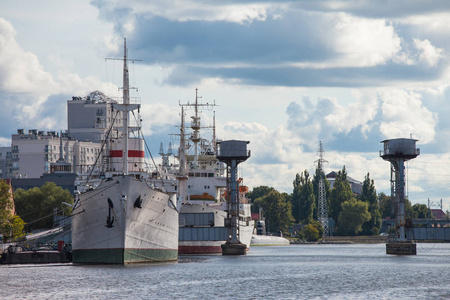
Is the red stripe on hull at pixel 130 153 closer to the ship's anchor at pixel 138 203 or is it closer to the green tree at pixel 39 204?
the ship's anchor at pixel 138 203

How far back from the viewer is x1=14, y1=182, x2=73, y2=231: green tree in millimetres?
158000

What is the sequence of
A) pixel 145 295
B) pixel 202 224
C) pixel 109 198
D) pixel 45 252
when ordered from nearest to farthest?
pixel 145 295 < pixel 109 198 < pixel 45 252 < pixel 202 224

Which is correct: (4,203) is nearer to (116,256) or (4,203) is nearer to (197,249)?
(197,249)

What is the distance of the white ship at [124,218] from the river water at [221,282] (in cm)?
191

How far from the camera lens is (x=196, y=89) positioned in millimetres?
148875

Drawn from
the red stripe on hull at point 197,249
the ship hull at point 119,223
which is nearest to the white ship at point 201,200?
the red stripe on hull at point 197,249

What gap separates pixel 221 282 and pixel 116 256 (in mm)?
16439

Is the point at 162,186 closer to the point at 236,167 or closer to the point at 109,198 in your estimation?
the point at 109,198

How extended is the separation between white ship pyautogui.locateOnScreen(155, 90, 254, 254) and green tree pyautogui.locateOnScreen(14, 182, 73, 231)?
21200 millimetres

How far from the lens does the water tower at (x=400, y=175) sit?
4668 inches

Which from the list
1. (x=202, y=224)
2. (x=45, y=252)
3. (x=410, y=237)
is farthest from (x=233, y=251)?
(x=45, y=252)

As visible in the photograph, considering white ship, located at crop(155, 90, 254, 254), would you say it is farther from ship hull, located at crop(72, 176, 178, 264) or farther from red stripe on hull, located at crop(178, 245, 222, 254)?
ship hull, located at crop(72, 176, 178, 264)

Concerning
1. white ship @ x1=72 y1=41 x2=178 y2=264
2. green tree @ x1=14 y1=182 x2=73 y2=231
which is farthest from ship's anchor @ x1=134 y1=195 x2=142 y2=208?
green tree @ x1=14 y1=182 x2=73 y2=231

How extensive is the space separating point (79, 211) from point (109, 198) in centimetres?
605
